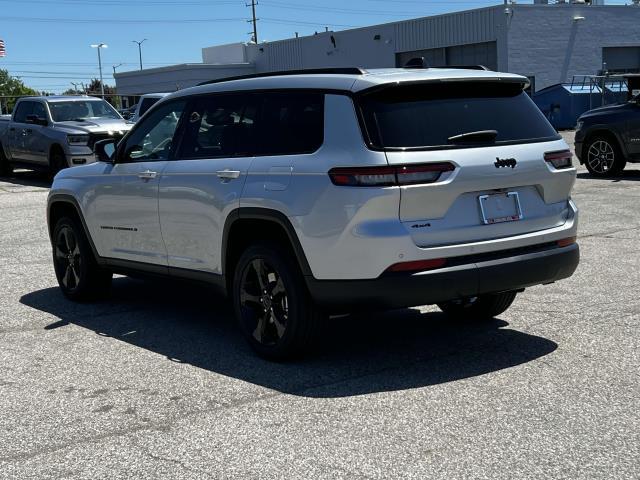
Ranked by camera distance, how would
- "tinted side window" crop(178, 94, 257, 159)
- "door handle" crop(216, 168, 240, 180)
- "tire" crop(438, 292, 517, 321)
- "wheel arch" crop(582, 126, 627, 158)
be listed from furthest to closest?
"wheel arch" crop(582, 126, 627, 158) < "tire" crop(438, 292, 517, 321) < "tinted side window" crop(178, 94, 257, 159) < "door handle" crop(216, 168, 240, 180)

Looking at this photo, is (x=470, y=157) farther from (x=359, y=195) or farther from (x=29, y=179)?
(x=29, y=179)

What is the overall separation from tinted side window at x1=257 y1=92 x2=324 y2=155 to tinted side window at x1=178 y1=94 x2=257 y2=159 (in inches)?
5.2

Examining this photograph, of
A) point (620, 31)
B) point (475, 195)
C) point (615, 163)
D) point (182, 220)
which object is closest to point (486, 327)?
point (475, 195)

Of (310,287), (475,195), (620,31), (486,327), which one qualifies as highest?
(620,31)

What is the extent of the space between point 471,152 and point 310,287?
1.24 meters

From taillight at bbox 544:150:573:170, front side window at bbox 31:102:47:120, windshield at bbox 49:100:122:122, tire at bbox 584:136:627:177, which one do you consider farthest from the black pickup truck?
front side window at bbox 31:102:47:120

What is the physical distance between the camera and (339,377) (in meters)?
5.59

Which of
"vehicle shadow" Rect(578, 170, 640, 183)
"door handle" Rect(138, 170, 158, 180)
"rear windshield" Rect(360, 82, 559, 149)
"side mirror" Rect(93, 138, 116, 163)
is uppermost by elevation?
"rear windshield" Rect(360, 82, 559, 149)

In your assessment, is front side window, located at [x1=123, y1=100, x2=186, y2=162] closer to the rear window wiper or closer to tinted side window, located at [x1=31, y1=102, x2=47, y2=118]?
the rear window wiper

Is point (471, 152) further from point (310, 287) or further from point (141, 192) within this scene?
point (141, 192)

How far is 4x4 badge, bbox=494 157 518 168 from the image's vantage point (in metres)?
5.57

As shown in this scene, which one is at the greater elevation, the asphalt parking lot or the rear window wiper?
the rear window wiper

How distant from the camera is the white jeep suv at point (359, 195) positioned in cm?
531

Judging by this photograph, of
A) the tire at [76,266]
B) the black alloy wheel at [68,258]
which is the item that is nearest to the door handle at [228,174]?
the tire at [76,266]
